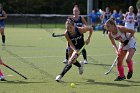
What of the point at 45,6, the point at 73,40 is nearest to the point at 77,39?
the point at 73,40

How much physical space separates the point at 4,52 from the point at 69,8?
3823cm

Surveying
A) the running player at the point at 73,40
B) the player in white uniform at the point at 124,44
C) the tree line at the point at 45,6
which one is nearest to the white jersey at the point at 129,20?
the running player at the point at 73,40

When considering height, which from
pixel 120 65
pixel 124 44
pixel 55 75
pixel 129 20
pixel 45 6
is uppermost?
pixel 124 44

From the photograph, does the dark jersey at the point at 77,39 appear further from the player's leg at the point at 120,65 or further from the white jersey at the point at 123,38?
the player's leg at the point at 120,65

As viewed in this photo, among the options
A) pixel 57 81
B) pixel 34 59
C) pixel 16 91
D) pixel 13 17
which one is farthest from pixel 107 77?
pixel 13 17

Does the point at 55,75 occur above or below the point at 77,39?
below

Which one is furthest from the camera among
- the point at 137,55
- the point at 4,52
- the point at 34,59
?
the point at 4,52

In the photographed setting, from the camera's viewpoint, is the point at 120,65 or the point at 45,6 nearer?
the point at 120,65

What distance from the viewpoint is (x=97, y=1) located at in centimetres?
5794

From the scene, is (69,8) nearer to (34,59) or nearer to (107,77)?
(34,59)

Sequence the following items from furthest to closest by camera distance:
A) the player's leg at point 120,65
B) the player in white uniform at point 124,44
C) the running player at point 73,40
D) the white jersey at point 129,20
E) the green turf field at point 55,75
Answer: the white jersey at point 129,20, the player's leg at point 120,65, the running player at point 73,40, the player in white uniform at point 124,44, the green turf field at point 55,75

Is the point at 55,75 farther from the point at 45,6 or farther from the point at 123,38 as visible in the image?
the point at 45,6

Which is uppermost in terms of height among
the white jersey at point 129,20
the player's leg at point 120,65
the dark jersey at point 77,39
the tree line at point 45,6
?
the dark jersey at point 77,39

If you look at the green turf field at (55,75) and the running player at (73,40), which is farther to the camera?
the running player at (73,40)
